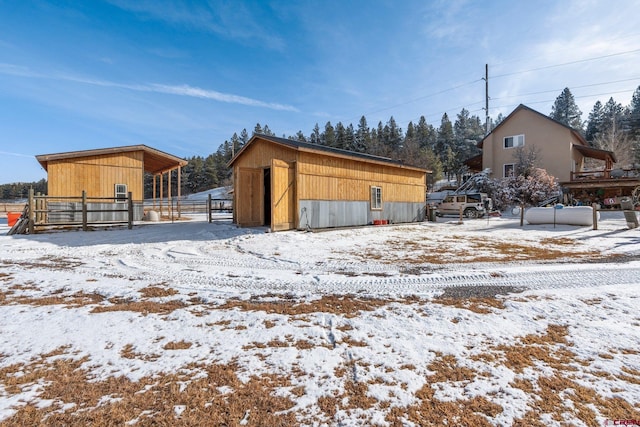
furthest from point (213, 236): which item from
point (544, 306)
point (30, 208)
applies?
point (544, 306)

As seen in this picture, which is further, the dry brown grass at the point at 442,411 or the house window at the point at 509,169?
the house window at the point at 509,169

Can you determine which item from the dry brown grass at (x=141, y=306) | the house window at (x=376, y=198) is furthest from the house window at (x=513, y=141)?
the dry brown grass at (x=141, y=306)

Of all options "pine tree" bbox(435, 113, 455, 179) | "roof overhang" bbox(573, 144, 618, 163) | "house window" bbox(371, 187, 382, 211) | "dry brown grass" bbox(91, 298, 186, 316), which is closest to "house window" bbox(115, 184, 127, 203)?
"house window" bbox(371, 187, 382, 211)

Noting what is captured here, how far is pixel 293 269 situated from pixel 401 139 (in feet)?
192

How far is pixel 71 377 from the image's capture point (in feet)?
7.84

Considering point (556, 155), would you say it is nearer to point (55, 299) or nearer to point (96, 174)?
point (55, 299)

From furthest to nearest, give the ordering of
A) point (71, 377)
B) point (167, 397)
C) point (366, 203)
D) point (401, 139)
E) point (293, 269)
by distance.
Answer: point (401, 139), point (366, 203), point (293, 269), point (71, 377), point (167, 397)

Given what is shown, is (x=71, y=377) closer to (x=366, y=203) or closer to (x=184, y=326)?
(x=184, y=326)

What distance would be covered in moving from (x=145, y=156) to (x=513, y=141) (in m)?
29.4

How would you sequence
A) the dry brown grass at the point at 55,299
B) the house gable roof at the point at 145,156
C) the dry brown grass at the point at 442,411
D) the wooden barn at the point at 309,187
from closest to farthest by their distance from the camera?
the dry brown grass at the point at 442,411
the dry brown grass at the point at 55,299
the wooden barn at the point at 309,187
the house gable roof at the point at 145,156

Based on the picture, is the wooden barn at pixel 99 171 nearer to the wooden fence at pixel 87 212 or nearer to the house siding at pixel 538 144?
the wooden fence at pixel 87 212

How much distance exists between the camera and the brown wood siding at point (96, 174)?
16.1 metres

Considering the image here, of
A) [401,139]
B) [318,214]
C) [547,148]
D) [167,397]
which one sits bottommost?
[167,397]

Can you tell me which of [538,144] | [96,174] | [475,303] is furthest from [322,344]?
[538,144]
